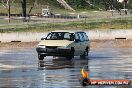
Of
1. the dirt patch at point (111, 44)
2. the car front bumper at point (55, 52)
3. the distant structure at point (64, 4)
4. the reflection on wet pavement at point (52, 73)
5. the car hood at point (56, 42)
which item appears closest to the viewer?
the reflection on wet pavement at point (52, 73)

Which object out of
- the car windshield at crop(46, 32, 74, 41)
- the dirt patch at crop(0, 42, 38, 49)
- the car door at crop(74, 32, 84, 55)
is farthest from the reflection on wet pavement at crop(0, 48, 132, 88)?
the dirt patch at crop(0, 42, 38, 49)

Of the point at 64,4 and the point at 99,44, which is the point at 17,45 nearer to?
the point at 99,44

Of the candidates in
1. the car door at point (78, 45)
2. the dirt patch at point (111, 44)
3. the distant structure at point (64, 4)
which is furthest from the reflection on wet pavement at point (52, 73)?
the distant structure at point (64, 4)

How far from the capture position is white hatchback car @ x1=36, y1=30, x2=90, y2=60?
91.2 feet

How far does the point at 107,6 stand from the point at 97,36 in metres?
56.4

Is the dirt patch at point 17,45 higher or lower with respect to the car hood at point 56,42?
lower

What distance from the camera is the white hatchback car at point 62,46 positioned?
2781cm

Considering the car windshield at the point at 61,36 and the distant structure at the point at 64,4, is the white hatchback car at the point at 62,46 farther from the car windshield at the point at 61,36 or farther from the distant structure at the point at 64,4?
the distant structure at the point at 64,4

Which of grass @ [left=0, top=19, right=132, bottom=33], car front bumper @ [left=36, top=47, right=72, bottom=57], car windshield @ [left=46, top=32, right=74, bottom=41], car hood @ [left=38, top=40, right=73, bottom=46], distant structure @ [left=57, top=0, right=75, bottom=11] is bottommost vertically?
distant structure @ [left=57, top=0, right=75, bottom=11]

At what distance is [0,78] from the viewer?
61.6ft

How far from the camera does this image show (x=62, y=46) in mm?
27875

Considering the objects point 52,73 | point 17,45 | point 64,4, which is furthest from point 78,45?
point 64,4

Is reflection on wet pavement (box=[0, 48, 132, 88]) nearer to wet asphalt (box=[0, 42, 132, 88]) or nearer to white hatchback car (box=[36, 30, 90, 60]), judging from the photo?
wet asphalt (box=[0, 42, 132, 88])

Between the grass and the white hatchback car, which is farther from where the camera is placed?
the grass
